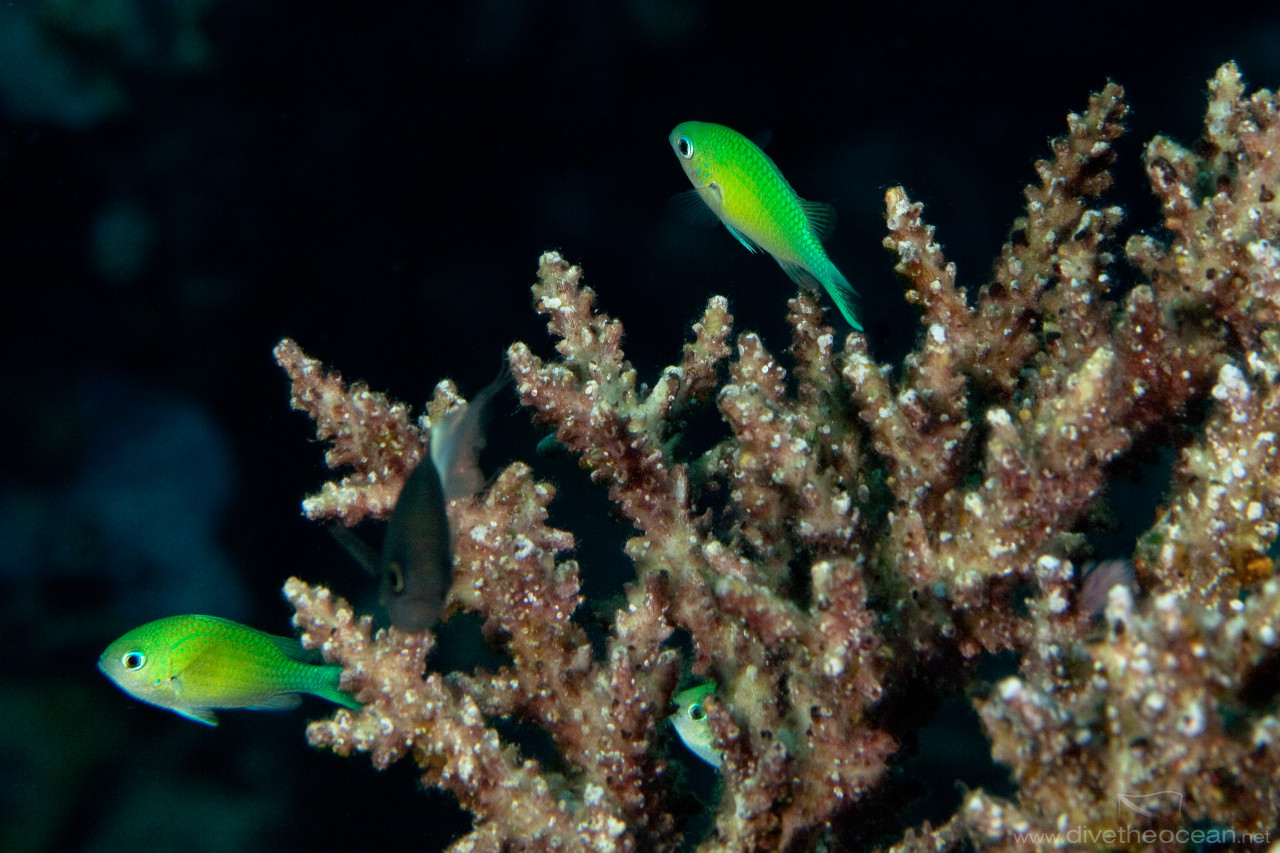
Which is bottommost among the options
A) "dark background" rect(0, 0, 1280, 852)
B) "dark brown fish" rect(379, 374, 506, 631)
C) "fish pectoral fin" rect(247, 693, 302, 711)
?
"dark brown fish" rect(379, 374, 506, 631)

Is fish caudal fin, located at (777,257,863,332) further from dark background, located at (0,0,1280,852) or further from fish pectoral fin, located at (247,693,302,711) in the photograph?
fish pectoral fin, located at (247,693,302,711)

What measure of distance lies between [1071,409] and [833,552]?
73cm

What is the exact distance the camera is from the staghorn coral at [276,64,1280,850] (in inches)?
53.3

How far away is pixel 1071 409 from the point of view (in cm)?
167

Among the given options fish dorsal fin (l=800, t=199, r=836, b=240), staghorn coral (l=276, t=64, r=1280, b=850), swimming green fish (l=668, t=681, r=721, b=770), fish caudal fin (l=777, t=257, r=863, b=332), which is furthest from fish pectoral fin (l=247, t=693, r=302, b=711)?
fish dorsal fin (l=800, t=199, r=836, b=240)

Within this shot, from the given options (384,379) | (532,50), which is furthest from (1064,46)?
(384,379)

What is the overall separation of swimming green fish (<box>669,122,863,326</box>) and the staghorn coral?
135 millimetres

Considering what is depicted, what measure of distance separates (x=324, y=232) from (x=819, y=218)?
12.5ft

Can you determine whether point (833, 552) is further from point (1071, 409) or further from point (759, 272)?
point (759, 272)

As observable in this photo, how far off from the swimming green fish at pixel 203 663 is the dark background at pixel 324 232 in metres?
2.42

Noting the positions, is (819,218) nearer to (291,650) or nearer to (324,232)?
(291,650)

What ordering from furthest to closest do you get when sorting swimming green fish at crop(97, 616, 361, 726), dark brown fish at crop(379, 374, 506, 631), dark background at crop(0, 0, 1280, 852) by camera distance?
dark background at crop(0, 0, 1280, 852) < swimming green fish at crop(97, 616, 361, 726) < dark brown fish at crop(379, 374, 506, 631)

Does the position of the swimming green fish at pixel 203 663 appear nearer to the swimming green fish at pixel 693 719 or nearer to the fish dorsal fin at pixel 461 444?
the swimming green fish at pixel 693 719

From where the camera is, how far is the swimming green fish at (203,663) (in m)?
2.67
